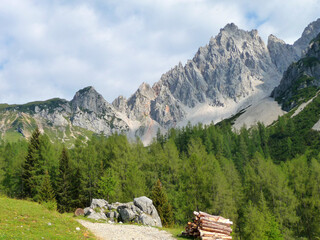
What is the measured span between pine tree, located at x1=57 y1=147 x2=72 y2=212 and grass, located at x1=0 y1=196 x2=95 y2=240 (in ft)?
110

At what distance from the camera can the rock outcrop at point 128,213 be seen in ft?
129

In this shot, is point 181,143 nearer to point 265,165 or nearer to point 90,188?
point 265,165

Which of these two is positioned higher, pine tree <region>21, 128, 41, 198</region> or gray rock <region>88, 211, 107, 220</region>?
pine tree <region>21, 128, 41, 198</region>

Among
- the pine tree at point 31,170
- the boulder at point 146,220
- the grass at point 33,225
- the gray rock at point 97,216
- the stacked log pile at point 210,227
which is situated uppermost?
the pine tree at point 31,170

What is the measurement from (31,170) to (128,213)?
1299 inches

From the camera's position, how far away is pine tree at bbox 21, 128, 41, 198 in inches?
2295

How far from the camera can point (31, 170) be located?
196 ft

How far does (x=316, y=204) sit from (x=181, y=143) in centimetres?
7235

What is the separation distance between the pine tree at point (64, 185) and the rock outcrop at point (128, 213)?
2092cm

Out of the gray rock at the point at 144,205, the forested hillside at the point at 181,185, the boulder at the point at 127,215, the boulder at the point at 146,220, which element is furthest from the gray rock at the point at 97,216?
the forested hillside at the point at 181,185

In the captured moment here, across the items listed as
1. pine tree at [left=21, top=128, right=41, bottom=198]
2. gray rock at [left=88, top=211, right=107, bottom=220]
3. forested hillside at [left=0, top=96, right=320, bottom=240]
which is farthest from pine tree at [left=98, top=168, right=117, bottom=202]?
pine tree at [left=21, top=128, right=41, bottom=198]

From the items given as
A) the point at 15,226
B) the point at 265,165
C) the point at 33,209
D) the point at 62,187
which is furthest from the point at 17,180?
the point at 265,165

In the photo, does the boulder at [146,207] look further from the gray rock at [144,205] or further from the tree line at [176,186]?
the tree line at [176,186]

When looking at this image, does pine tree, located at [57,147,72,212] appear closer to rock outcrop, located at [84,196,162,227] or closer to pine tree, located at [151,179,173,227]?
rock outcrop, located at [84,196,162,227]
